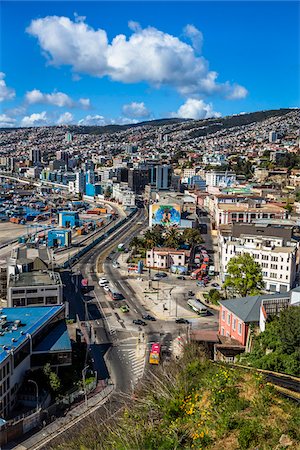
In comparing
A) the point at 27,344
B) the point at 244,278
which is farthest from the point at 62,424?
the point at 244,278

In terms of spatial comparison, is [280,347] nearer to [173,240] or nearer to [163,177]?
[173,240]

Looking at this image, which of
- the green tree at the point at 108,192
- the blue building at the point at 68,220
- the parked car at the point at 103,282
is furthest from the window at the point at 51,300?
the green tree at the point at 108,192

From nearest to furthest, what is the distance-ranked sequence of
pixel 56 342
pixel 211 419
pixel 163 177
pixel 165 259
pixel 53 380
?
pixel 211 419, pixel 53 380, pixel 56 342, pixel 165 259, pixel 163 177

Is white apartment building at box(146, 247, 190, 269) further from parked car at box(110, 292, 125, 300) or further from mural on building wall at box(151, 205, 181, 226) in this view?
mural on building wall at box(151, 205, 181, 226)

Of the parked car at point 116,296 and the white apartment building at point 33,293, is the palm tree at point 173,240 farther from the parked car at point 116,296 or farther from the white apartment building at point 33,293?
the white apartment building at point 33,293

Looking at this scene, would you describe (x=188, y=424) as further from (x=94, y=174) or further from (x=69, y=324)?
(x=94, y=174)

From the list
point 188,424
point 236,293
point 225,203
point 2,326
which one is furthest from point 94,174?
point 188,424

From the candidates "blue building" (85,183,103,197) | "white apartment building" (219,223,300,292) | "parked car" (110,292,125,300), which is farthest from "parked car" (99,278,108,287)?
"blue building" (85,183,103,197)
